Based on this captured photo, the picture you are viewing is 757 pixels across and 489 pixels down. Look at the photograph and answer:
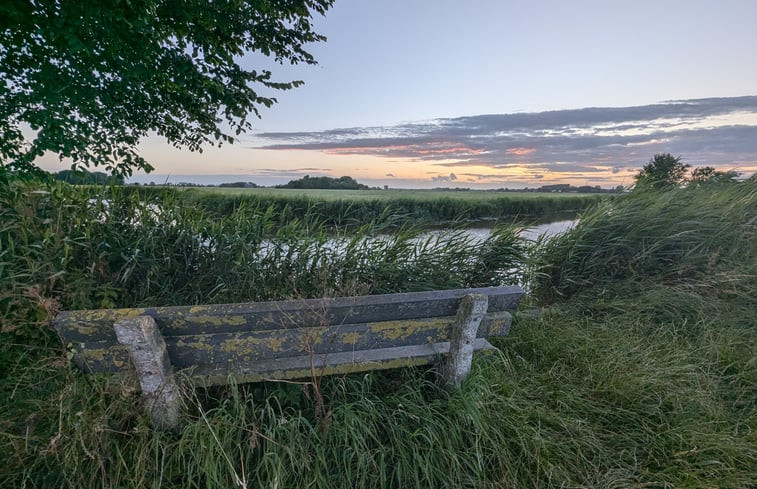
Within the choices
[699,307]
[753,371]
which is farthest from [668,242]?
[753,371]

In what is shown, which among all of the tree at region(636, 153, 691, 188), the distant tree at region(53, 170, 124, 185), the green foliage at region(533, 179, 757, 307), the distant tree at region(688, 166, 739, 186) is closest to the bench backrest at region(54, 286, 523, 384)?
the distant tree at region(53, 170, 124, 185)

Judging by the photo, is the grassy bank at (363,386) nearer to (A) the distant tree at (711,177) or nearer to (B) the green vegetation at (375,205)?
(B) the green vegetation at (375,205)

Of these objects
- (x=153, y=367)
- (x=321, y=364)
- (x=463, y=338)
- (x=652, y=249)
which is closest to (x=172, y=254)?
(x=153, y=367)

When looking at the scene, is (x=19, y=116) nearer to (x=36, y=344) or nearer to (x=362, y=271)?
(x=36, y=344)

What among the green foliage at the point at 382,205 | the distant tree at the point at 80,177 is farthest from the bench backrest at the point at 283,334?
the distant tree at the point at 80,177

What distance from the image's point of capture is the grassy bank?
1776 millimetres

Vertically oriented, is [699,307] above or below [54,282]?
below

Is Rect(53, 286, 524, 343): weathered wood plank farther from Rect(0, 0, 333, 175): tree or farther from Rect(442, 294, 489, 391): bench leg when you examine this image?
Rect(0, 0, 333, 175): tree

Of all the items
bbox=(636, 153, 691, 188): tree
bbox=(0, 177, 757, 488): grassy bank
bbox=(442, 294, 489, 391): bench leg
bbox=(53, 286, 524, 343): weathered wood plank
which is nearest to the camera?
bbox=(53, 286, 524, 343): weathered wood plank

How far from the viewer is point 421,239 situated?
368 centimetres

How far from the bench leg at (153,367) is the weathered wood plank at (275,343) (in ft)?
0.36

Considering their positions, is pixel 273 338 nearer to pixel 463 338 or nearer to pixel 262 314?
pixel 262 314

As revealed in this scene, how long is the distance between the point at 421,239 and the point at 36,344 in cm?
313

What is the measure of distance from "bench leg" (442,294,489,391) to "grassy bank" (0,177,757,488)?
11 centimetres
